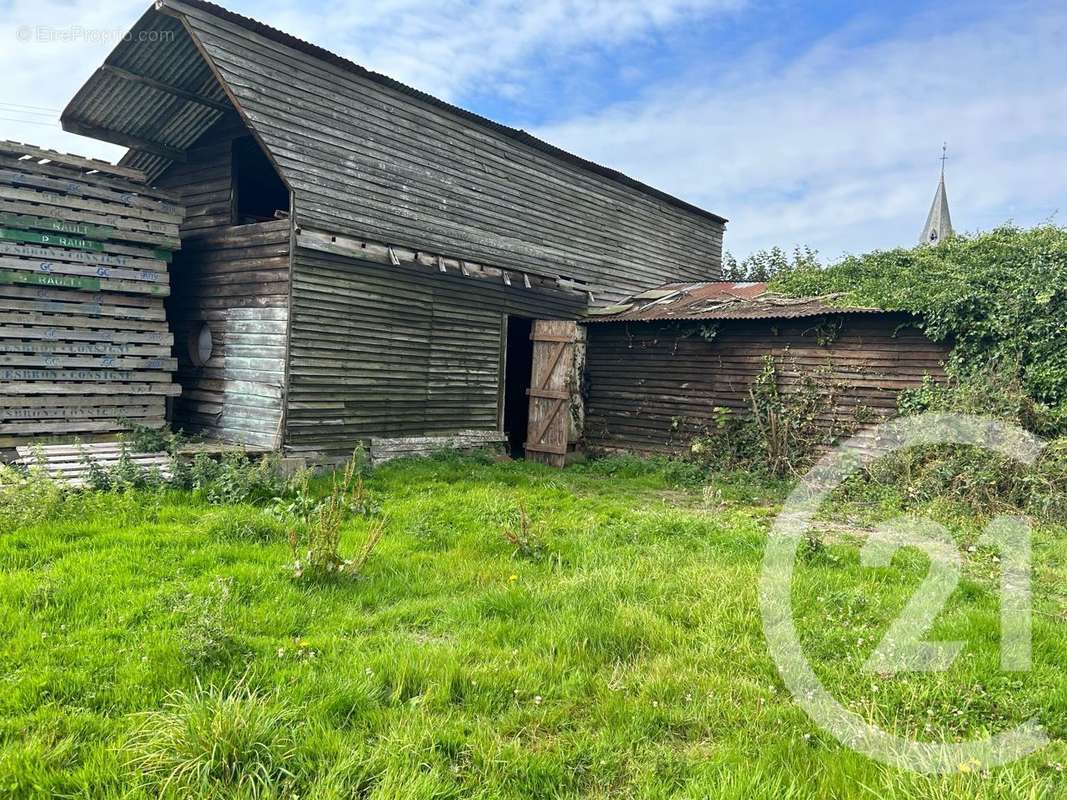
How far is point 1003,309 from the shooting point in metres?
9.16

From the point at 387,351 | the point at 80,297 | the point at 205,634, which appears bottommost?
the point at 205,634

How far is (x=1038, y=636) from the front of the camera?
417 cm

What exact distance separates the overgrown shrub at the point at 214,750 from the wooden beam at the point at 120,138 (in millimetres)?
10564

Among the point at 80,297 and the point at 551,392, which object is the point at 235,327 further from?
the point at 551,392

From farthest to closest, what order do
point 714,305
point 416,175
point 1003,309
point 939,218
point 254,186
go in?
point 939,218 < point 714,305 < point 254,186 < point 416,175 < point 1003,309

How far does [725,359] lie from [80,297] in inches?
412

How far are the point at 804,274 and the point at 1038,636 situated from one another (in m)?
11.6

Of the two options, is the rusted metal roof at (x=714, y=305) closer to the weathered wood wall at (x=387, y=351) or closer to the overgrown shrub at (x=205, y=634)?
the weathered wood wall at (x=387, y=351)

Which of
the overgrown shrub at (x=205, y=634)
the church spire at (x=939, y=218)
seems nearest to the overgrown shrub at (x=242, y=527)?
the overgrown shrub at (x=205, y=634)

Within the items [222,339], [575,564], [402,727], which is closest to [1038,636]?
[575,564]

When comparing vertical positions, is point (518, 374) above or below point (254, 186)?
below

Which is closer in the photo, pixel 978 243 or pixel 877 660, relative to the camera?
pixel 877 660

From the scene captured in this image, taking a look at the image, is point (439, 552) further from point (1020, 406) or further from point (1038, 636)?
point (1020, 406)

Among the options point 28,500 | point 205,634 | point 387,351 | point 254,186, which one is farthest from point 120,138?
point 205,634
